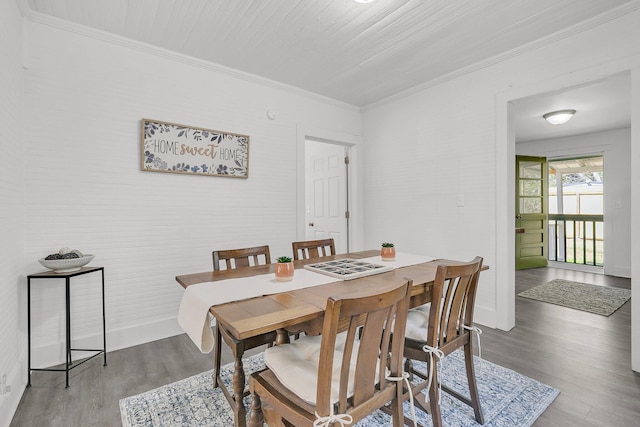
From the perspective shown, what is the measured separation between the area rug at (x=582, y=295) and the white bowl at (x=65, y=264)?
4.78 meters

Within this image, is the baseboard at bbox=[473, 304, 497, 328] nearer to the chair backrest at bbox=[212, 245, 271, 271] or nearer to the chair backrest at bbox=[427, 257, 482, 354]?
the chair backrest at bbox=[427, 257, 482, 354]

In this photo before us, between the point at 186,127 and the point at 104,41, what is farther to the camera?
the point at 186,127

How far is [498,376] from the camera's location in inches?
82.0

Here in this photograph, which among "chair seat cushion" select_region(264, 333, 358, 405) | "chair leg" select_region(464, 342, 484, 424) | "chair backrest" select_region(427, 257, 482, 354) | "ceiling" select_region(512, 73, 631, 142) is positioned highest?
"ceiling" select_region(512, 73, 631, 142)

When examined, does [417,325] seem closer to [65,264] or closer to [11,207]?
[65,264]

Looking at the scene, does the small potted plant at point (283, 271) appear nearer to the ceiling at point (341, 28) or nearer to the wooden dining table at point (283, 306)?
the wooden dining table at point (283, 306)

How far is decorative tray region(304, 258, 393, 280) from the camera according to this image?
5.92ft

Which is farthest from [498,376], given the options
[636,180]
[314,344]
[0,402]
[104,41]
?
[104,41]

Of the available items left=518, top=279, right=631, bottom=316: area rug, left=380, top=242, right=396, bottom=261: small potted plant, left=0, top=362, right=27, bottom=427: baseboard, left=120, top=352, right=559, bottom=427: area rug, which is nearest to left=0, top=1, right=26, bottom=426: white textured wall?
left=0, top=362, right=27, bottom=427: baseboard

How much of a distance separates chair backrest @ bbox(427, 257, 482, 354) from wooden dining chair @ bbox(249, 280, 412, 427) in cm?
31

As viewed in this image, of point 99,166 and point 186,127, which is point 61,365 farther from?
point 186,127

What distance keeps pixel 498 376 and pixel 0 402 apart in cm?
291

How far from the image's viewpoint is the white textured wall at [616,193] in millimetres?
4926

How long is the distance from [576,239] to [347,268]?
21.3 ft
